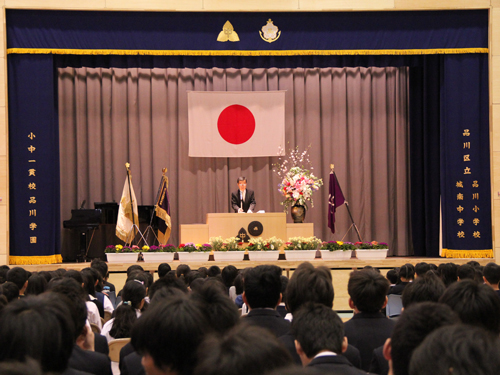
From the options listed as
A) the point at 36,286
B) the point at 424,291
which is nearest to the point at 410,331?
the point at 424,291

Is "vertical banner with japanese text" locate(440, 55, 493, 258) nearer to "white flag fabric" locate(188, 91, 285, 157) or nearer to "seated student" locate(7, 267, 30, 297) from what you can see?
"white flag fabric" locate(188, 91, 285, 157)

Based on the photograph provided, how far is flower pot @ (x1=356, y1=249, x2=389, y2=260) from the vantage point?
31.2 ft

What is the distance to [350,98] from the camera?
43.1 feet

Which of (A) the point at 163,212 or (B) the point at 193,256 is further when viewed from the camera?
(A) the point at 163,212

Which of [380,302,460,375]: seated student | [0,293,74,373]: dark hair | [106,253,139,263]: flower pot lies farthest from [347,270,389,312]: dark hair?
[106,253,139,263]: flower pot

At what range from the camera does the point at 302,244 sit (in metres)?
9.43

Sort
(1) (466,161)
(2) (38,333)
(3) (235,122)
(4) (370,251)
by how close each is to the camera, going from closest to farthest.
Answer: (2) (38,333) < (4) (370,251) < (1) (466,161) < (3) (235,122)

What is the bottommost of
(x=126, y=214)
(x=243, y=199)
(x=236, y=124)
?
(x=126, y=214)

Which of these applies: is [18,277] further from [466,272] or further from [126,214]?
[126,214]

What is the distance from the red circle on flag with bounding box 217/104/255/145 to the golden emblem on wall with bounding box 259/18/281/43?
7.77ft

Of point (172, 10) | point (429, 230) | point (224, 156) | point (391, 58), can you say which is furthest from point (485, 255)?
point (172, 10)

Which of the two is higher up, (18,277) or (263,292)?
(263,292)

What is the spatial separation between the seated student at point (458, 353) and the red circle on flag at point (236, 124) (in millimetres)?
11286

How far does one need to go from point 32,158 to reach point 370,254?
→ 6.31 metres
